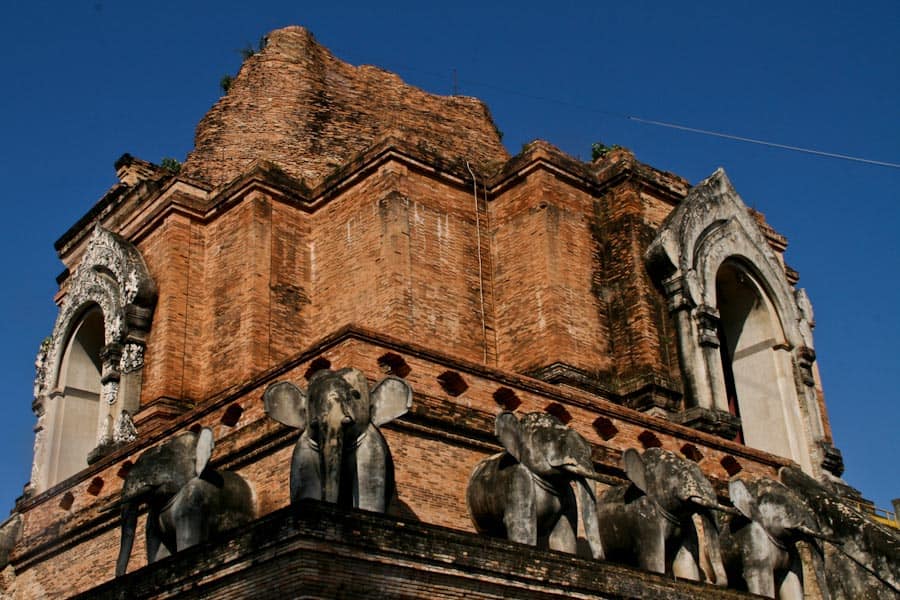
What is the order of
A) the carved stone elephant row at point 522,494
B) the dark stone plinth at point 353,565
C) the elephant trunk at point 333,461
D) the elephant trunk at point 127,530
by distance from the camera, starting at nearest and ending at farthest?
the dark stone plinth at point 353,565, the elephant trunk at point 333,461, the carved stone elephant row at point 522,494, the elephant trunk at point 127,530

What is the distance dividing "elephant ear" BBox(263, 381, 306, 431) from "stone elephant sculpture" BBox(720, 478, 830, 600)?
171 inches

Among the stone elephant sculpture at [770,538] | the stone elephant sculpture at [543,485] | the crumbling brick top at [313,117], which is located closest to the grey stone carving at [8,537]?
the crumbling brick top at [313,117]

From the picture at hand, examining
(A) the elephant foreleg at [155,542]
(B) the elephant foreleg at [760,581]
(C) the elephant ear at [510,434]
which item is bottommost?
(B) the elephant foreleg at [760,581]

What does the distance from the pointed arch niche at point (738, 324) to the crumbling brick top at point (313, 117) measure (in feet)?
11.3

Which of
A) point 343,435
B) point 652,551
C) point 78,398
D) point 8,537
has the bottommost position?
point 652,551

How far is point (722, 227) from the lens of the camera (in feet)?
61.5

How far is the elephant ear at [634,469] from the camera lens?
1183cm

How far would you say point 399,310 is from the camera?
53.8 ft

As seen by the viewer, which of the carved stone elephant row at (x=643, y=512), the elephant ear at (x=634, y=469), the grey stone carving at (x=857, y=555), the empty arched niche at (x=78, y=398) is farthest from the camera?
the empty arched niche at (x=78, y=398)

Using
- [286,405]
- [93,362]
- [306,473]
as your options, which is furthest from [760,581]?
Result: [93,362]

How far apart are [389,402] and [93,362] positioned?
10265 millimetres

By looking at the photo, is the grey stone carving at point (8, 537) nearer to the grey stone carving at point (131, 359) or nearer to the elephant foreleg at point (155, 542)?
the grey stone carving at point (131, 359)

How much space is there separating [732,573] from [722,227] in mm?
7483

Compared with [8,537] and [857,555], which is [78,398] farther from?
[857,555]
